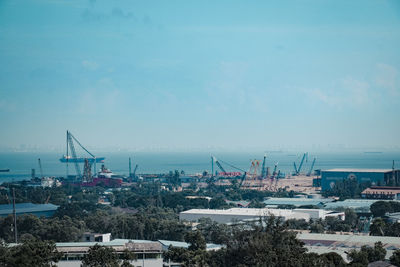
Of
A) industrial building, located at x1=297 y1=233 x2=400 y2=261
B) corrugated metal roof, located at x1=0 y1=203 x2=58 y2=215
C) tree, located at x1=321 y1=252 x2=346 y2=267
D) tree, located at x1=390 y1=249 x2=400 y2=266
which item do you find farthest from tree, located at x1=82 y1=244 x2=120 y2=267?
corrugated metal roof, located at x1=0 y1=203 x2=58 y2=215

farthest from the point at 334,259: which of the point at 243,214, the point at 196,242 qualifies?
the point at 243,214

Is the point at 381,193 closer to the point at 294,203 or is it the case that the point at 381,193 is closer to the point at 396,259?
the point at 294,203

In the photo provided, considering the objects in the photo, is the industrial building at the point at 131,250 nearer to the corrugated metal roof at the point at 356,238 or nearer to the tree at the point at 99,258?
the tree at the point at 99,258

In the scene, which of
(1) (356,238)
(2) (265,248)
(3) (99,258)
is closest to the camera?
(2) (265,248)

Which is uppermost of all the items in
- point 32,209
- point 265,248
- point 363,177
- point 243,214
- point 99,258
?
point 363,177

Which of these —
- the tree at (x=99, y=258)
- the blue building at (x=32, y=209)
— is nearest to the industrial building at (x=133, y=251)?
the tree at (x=99, y=258)

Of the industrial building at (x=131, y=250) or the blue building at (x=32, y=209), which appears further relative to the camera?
the blue building at (x=32, y=209)
